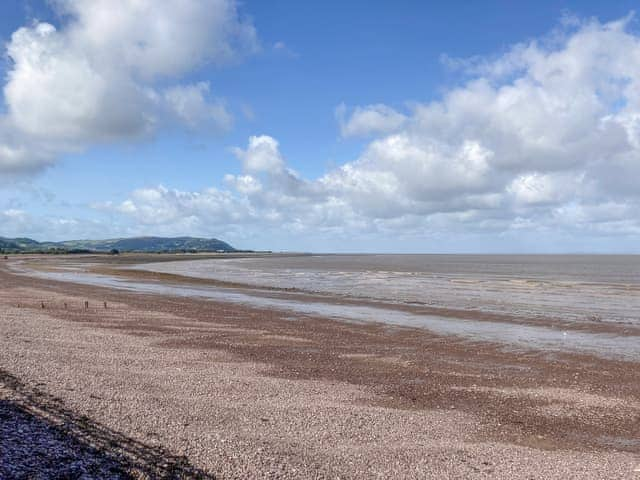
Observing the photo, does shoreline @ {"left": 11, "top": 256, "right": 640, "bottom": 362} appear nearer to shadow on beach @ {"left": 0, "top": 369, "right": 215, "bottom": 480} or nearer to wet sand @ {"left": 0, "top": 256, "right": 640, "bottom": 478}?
wet sand @ {"left": 0, "top": 256, "right": 640, "bottom": 478}

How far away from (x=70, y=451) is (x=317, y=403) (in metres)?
5.26

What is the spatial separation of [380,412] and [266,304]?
22960mm

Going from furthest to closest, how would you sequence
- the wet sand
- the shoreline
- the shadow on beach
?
1. the shoreline
2. the wet sand
3. the shadow on beach

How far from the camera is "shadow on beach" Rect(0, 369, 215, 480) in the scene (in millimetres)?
6677

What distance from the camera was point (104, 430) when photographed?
27.3ft

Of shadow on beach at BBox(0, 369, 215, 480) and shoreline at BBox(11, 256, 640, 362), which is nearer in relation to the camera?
shadow on beach at BBox(0, 369, 215, 480)

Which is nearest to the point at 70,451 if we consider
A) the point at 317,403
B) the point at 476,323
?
the point at 317,403

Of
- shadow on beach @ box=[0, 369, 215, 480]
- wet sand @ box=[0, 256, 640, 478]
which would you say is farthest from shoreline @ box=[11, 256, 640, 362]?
shadow on beach @ box=[0, 369, 215, 480]

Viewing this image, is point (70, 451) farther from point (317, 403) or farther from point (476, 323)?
point (476, 323)

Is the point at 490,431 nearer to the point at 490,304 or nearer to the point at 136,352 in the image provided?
the point at 136,352

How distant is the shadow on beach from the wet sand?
44 millimetres

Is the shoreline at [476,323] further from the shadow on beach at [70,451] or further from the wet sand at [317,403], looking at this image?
the shadow on beach at [70,451]

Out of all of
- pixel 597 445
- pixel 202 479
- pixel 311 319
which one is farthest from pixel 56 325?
pixel 597 445

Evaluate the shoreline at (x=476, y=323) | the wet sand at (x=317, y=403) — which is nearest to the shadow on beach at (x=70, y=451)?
the wet sand at (x=317, y=403)
